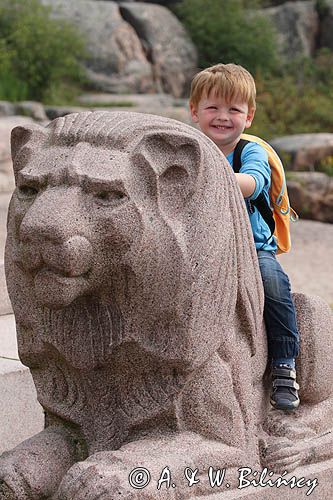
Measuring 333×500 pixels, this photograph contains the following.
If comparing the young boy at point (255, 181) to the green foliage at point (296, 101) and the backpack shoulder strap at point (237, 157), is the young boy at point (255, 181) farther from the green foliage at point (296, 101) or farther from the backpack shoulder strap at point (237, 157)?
the green foliage at point (296, 101)

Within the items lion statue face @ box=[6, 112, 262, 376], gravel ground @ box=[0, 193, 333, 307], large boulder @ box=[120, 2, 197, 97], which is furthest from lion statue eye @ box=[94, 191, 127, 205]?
large boulder @ box=[120, 2, 197, 97]

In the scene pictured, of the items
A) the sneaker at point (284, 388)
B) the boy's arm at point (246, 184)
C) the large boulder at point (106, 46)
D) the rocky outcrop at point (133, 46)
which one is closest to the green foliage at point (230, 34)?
the rocky outcrop at point (133, 46)

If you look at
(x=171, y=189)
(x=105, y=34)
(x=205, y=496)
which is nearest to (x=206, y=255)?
(x=171, y=189)

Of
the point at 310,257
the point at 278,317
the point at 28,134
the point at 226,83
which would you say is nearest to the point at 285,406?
the point at 278,317

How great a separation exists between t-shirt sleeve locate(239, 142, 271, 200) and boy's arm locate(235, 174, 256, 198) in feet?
0.07

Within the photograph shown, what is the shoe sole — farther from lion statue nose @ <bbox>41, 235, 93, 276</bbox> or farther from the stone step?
the stone step

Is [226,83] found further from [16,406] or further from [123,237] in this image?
[16,406]

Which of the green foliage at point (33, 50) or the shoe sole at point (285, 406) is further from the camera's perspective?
the green foliage at point (33, 50)

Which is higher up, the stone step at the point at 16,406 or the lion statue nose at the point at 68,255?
the lion statue nose at the point at 68,255

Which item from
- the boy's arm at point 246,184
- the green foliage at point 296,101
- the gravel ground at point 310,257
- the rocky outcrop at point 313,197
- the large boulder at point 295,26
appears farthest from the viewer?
the large boulder at point 295,26

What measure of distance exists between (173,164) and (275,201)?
0.87 meters

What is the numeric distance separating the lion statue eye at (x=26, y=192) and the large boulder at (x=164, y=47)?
18073mm

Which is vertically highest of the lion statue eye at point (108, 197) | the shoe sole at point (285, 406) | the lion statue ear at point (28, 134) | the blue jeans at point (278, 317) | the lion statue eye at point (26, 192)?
the lion statue ear at point (28, 134)

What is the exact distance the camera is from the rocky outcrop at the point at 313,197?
1372 cm
